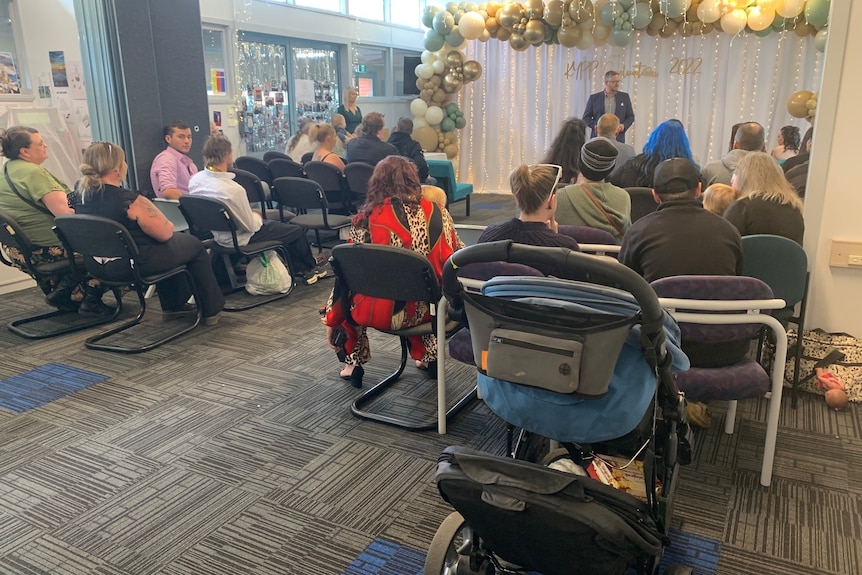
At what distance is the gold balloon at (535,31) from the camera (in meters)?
7.68

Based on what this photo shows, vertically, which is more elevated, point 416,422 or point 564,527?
point 564,527

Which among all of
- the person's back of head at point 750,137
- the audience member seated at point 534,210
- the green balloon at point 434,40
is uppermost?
the green balloon at point 434,40

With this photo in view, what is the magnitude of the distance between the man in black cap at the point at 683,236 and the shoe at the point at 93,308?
3.51 meters

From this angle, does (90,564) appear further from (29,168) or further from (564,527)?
(29,168)

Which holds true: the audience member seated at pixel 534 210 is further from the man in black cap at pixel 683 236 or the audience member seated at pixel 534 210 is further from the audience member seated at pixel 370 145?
the audience member seated at pixel 370 145

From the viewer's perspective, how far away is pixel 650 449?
1589 millimetres

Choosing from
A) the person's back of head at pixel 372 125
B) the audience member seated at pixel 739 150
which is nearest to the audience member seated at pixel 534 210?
the audience member seated at pixel 739 150

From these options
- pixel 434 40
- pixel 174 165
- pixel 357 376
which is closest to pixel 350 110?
pixel 434 40

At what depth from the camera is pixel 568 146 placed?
13.3 feet

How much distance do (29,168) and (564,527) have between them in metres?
3.85

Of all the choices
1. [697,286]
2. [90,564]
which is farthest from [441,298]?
[90,564]

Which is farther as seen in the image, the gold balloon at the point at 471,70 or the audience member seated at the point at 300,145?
the gold balloon at the point at 471,70

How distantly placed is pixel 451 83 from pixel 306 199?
174 inches

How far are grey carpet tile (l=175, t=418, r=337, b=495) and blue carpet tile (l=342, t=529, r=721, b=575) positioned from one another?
51 cm
